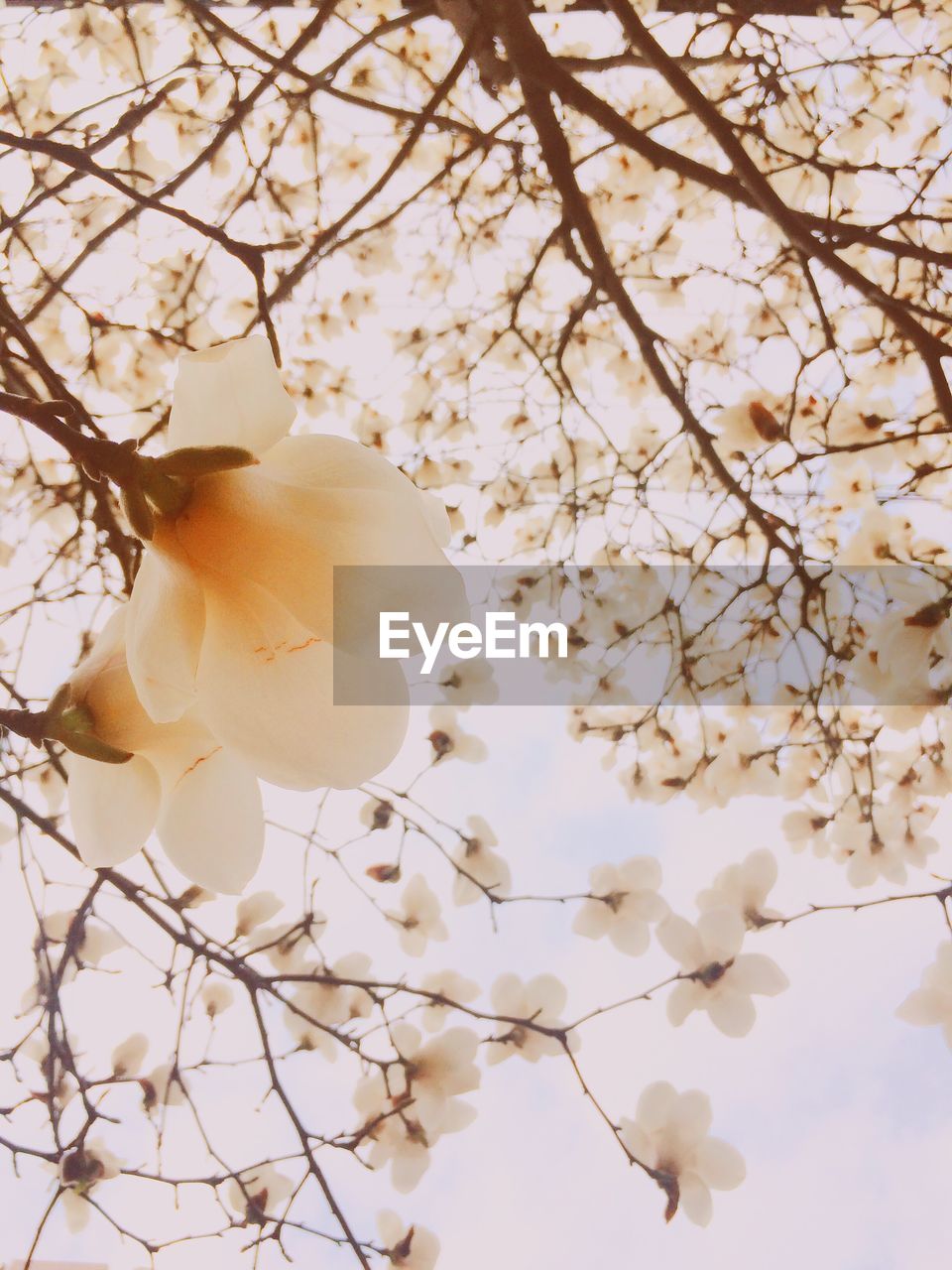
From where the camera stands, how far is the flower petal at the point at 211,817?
0.24 meters

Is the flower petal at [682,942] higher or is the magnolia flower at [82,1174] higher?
the flower petal at [682,942]

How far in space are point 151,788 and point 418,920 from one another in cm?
79

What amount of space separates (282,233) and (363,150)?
0.35m

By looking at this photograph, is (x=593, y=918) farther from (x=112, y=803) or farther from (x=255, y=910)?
(x=112, y=803)

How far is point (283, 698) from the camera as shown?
0.22m

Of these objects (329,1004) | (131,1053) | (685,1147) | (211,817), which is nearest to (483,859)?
(329,1004)

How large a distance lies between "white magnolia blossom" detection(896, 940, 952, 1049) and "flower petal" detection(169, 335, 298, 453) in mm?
808

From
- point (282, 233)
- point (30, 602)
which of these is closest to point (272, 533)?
point (30, 602)

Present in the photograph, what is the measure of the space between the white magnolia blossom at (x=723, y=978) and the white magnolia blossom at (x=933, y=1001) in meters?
0.11

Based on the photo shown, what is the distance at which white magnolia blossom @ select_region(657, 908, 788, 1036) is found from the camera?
0.81 m

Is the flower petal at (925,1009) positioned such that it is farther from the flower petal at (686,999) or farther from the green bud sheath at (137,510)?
the green bud sheath at (137,510)

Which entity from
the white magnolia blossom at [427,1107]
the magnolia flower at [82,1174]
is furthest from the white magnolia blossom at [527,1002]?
the magnolia flower at [82,1174]

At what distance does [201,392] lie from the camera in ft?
0.70

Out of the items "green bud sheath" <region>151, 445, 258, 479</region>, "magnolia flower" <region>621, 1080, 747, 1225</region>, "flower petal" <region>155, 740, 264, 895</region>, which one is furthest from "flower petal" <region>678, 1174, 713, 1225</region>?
"green bud sheath" <region>151, 445, 258, 479</region>
